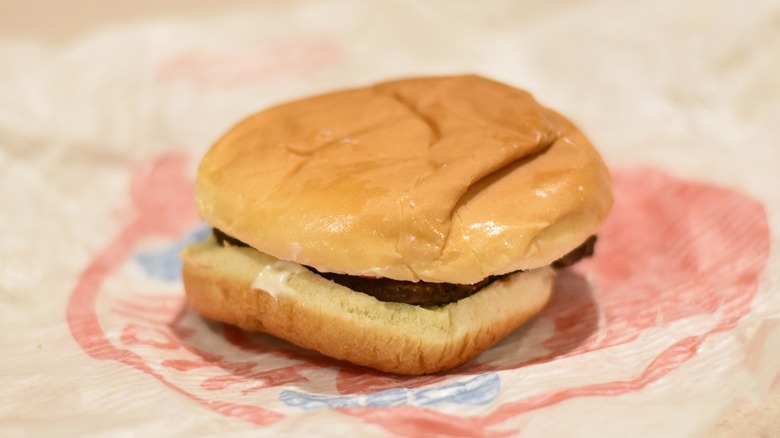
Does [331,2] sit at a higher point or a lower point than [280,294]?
higher

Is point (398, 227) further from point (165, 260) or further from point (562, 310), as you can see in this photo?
point (165, 260)

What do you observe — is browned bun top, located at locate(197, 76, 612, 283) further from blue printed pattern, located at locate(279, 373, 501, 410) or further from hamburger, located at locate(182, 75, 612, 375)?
blue printed pattern, located at locate(279, 373, 501, 410)

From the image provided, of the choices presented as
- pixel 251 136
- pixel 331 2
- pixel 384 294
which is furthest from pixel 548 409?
pixel 331 2

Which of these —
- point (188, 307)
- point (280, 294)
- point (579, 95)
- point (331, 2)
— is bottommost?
point (188, 307)

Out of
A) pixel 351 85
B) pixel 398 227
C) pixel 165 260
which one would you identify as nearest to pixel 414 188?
pixel 398 227

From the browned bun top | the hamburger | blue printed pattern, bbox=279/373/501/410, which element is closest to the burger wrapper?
blue printed pattern, bbox=279/373/501/410

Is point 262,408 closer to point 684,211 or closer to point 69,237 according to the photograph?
point 69,237
